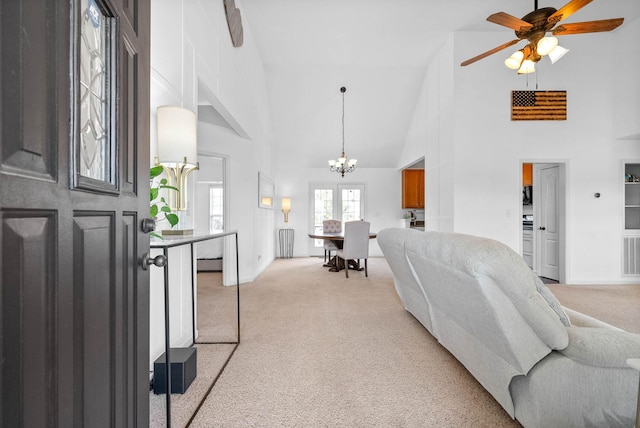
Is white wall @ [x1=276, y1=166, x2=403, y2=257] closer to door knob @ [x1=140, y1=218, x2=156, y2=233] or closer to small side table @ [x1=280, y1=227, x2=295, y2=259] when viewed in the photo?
small side table @ [x1=280, y1=227, x2=295, y2=259]

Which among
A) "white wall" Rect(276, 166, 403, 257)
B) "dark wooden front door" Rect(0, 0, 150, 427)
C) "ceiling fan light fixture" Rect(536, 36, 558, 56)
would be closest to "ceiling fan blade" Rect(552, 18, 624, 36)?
"ceiling fan light fixture" Rect(536, 36, 558, 56)

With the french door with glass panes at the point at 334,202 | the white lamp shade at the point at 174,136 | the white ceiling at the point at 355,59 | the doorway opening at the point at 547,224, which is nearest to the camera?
the white lamp shade at the point at 174,136

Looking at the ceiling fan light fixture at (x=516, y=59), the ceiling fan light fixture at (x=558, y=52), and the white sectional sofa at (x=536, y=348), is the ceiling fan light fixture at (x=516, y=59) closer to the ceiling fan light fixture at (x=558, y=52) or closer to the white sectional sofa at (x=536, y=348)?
the ceiling fan light fixture at (x=558, y=52)

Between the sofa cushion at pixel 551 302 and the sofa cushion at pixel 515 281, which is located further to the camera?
the sofa cushion at pixel 551 302

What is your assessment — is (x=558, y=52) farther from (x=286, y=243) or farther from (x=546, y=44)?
(x=286, y=243)

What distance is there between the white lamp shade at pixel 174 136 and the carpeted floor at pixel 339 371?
140cm

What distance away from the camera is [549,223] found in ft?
18.3

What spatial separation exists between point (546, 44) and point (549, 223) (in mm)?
3657

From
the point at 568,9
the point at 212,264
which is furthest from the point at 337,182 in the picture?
the point at 568,9

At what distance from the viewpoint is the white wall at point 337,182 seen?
855cm

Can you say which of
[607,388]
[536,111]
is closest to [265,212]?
[536,111]

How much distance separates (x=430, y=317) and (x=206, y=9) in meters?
3.24

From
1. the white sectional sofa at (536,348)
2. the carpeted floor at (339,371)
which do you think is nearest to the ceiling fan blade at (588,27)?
the white sectional sofa at (536,348)

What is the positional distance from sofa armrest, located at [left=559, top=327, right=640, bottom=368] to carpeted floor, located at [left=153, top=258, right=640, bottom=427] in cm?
56
